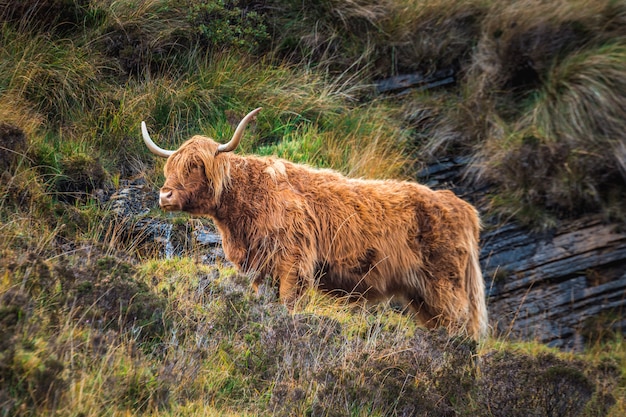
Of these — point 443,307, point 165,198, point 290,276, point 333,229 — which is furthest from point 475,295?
point 165,198

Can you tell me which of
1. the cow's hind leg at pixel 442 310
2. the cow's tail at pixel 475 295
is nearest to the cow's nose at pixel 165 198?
the cow's hind leg at pixel 442 310

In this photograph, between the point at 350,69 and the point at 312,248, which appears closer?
the point at 312,248

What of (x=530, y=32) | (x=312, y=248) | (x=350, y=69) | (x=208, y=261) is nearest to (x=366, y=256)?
(x=312, y=248)

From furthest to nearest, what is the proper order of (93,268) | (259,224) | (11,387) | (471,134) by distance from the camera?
(471,134), (259,224), (93,268), (11,387)

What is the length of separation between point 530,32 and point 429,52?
1.42 m

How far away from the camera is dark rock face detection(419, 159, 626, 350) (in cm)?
829

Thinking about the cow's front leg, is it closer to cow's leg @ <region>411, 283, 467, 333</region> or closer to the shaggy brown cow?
the shaggy brown cow

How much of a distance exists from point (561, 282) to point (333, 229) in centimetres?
338

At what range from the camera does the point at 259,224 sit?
618cm

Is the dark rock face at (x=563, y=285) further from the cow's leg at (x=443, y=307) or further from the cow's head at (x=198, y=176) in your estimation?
the cow's head at (x=198, y=176)

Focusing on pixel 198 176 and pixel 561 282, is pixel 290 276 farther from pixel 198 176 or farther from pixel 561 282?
pixel 561 282

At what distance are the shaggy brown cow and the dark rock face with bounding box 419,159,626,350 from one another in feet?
4.61

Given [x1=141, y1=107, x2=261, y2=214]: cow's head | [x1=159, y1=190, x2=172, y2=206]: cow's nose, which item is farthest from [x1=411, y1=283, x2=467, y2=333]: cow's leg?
[x1=159, y1=190, x2=172, y2=206]: cow's nose

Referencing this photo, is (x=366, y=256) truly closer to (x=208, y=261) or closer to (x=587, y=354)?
(x=208, y=261)
